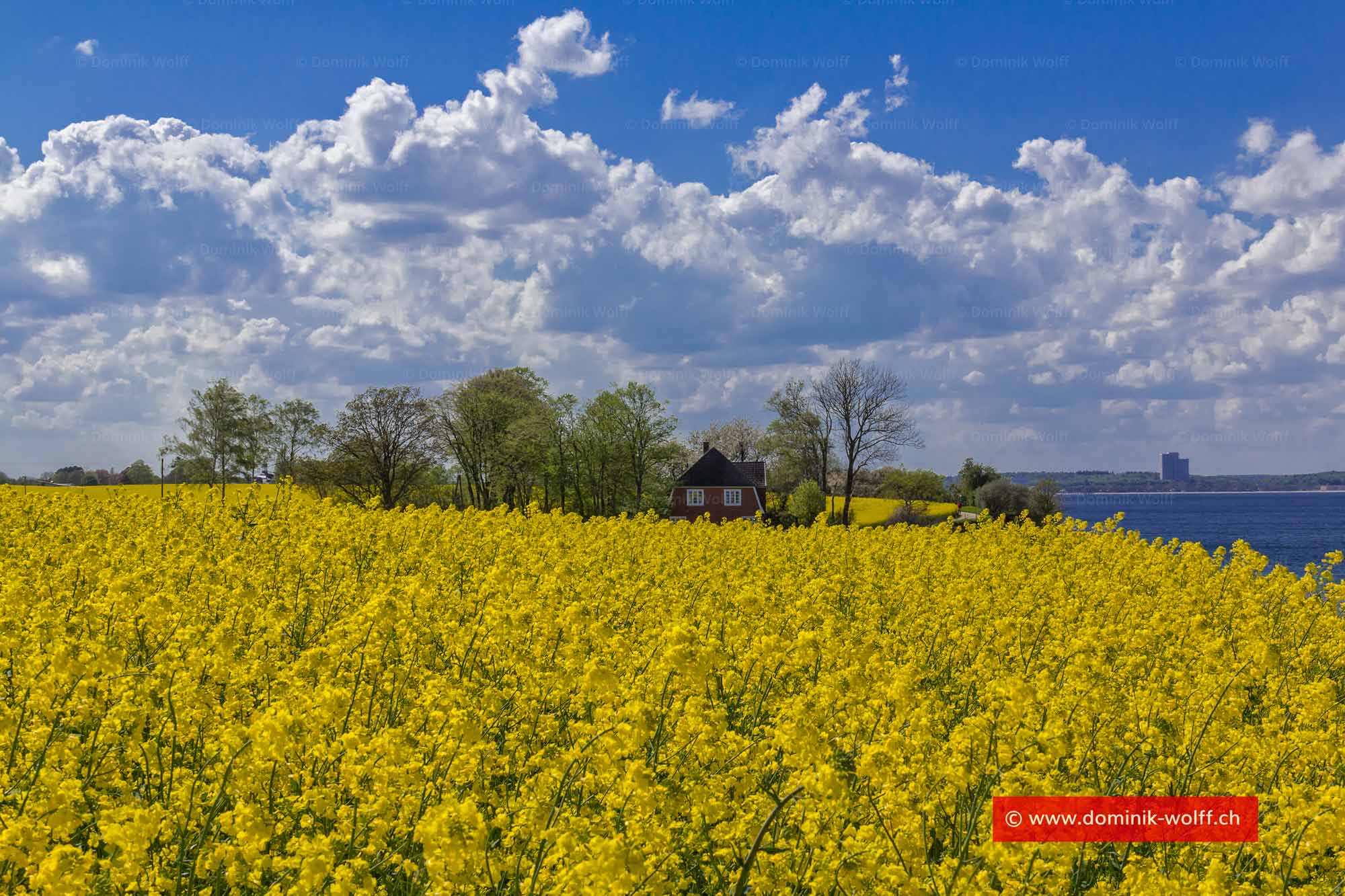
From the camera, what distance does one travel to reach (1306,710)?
6875 millimetres

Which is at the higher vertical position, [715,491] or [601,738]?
[715,491]

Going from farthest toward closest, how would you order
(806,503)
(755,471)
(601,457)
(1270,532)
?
1. (1270,532)
2. (755,471)
3. (806,503)
4. (601,457)

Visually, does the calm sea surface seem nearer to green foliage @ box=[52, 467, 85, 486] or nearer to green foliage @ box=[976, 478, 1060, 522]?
green foliage @ box=[976, 478, 1060, 522]

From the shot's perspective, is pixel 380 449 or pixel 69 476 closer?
pixel 380 449

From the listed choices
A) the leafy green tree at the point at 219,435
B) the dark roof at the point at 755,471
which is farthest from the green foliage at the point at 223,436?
the dark roof at the point at 755,471

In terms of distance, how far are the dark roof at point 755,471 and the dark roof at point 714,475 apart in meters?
2.68

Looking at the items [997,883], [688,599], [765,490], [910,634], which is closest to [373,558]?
[688,599]

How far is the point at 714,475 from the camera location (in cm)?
7719

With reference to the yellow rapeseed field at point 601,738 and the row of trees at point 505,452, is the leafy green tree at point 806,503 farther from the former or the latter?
the yellow rapeseed field at point 601,738

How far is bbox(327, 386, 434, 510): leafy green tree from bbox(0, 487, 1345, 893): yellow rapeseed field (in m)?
54.3

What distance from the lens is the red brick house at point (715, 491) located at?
7538 cm

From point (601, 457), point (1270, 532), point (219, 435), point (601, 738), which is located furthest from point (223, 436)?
point (1270, 532)

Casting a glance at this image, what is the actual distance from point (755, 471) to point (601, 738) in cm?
7910

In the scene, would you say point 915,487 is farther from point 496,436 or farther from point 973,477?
point 496,436
